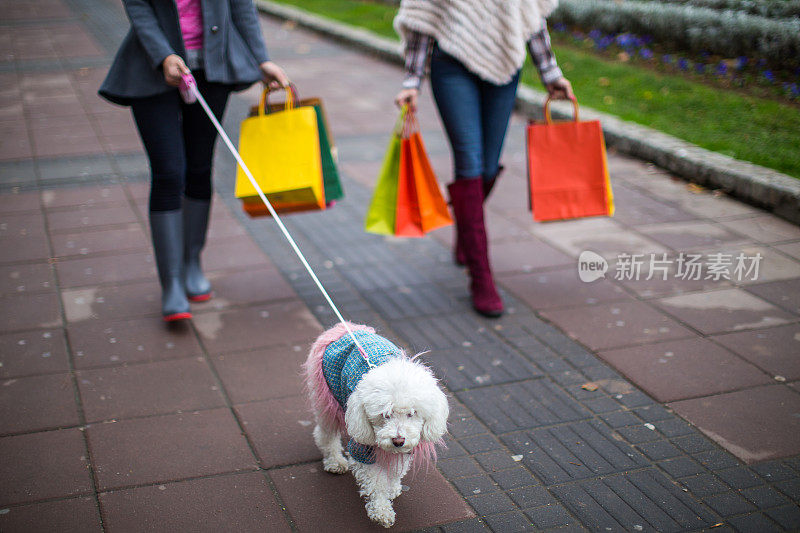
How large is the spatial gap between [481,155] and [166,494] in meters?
2.38

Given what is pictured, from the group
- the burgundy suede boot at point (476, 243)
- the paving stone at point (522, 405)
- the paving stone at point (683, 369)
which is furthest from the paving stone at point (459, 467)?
the burgundy suede boot at point (476, 243)

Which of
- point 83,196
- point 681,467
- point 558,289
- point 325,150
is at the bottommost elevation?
point 83,196

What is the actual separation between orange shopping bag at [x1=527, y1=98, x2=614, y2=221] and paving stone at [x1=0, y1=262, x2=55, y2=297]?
278 cm

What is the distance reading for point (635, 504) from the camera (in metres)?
2.73

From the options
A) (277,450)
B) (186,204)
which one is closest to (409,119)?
(186,204)

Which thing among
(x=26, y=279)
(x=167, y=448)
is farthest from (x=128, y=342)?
(x=26, y=279)

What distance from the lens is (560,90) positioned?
425 cm

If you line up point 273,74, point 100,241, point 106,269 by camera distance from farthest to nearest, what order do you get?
point 100,241, point 106,269, point 273,74

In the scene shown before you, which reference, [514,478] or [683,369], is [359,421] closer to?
[514,478]

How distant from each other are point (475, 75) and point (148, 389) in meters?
2.24

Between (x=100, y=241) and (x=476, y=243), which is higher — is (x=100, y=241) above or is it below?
below

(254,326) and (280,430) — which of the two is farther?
(254,326)

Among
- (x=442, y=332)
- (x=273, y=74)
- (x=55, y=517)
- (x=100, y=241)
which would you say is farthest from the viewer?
(x=100, y=241)

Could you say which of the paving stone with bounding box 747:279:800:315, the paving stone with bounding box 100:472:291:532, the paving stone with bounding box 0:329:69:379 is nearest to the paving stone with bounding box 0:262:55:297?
the paving stone with bounding box 0:329:69:379
